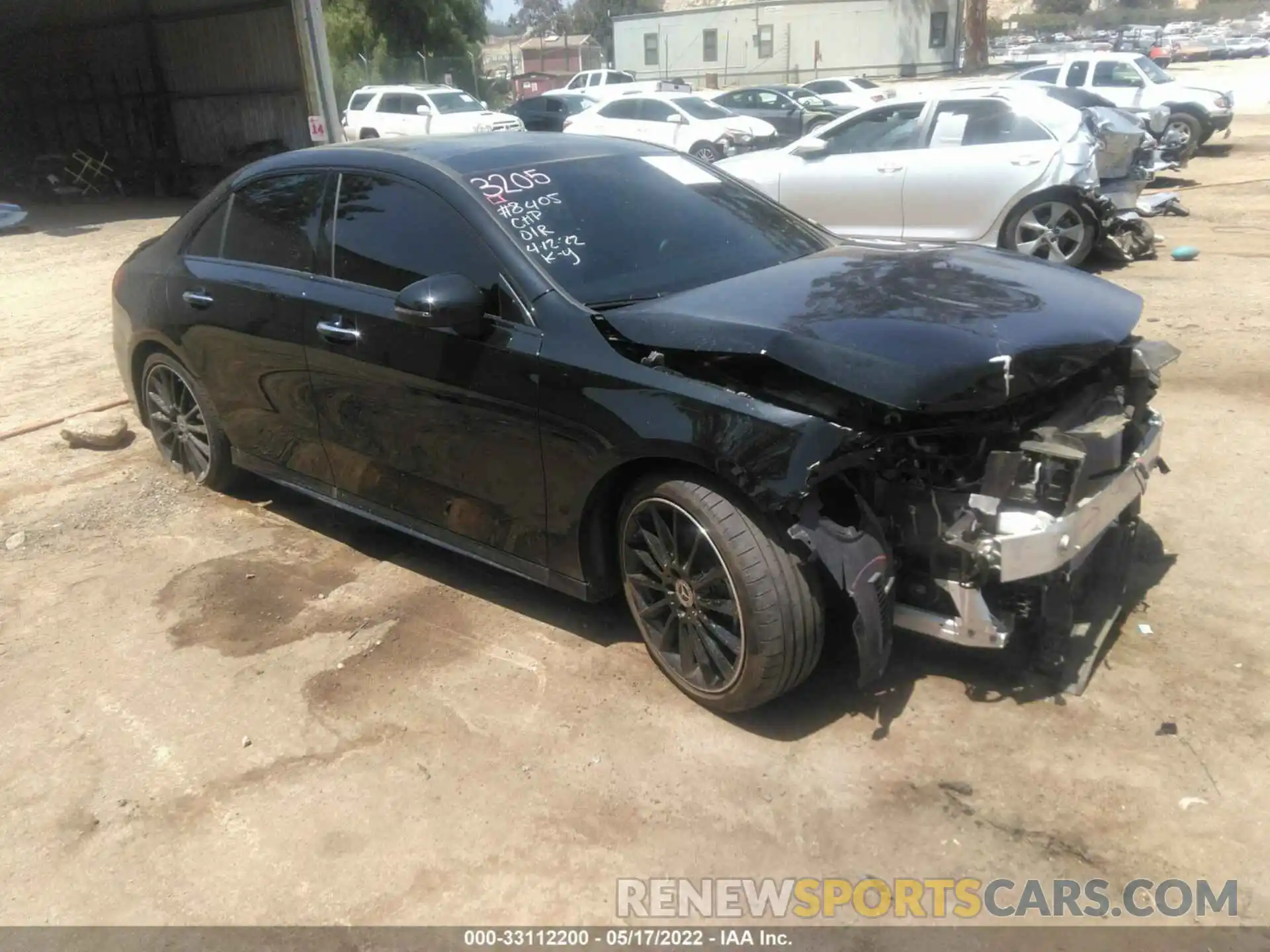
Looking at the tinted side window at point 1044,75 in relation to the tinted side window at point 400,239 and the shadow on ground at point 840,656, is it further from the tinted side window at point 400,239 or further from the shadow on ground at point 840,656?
the tinted side window at point 400,239

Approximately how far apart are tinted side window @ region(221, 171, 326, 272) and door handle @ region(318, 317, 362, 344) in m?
0.33

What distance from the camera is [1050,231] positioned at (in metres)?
9.43

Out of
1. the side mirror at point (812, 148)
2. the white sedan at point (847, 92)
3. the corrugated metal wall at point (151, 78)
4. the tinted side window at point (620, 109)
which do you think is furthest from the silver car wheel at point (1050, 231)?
the white sedan at point (847, 92)

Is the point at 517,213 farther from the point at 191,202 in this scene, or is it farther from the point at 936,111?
the point at 191,202

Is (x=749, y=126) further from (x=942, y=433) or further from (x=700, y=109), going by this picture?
(x=942, y=433)

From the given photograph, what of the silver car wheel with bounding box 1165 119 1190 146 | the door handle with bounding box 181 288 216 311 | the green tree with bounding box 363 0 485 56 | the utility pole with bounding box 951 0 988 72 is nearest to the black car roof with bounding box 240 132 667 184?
the door handle with bounding box 181 288 216 311

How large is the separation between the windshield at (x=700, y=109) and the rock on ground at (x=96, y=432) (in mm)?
15575

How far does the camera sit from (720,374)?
3250 mm

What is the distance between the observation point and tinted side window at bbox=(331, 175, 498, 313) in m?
3.80

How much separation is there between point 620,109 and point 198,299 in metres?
17.3

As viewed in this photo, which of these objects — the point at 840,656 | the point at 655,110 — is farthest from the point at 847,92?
the point at 840,656

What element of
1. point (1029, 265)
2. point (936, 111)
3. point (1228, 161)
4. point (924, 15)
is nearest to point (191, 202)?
point (936, 111)

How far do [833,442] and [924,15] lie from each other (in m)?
52.4

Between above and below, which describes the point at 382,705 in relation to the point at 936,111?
below
